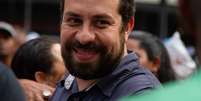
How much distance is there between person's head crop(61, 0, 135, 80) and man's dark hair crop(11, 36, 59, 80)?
1.08 meters

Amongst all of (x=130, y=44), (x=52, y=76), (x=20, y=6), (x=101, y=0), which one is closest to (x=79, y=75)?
(x=101, y=0)

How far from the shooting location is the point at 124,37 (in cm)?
277

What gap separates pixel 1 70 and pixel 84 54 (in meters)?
0.42

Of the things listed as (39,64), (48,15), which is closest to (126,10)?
(39,64)

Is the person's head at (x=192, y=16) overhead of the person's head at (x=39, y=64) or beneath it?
overhead

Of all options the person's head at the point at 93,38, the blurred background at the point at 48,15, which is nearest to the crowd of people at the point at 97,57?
the person's head at the point at 93,38

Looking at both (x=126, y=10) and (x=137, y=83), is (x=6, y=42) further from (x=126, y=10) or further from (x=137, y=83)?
(x=137, y=83)

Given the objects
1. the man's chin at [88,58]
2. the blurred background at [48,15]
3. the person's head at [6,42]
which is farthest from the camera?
the blurred background at [48,15]

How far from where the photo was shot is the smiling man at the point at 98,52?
266 cm

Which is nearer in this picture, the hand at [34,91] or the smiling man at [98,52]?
the smiling man at [98,52]

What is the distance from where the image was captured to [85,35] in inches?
105

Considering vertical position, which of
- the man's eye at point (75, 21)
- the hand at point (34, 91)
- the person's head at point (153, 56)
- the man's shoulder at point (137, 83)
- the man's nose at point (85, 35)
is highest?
the man's eye at point (75, 21)

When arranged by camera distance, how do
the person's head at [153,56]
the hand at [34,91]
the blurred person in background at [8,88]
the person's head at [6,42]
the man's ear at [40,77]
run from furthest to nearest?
the person's head at [6,42] < the person's head at [153,56] < the man's ear at [40,77] < the hand at [34,91] < the blurred person in background at [8,88]

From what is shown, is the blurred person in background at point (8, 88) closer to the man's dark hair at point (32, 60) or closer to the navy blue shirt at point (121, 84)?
the navy blue shirt at point (121, 84)
